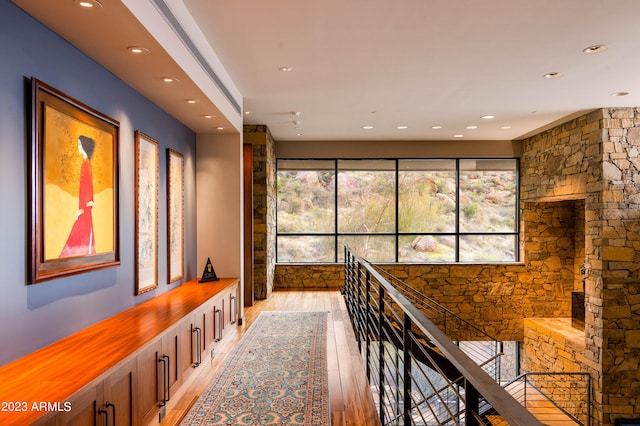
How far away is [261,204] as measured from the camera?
296 inches

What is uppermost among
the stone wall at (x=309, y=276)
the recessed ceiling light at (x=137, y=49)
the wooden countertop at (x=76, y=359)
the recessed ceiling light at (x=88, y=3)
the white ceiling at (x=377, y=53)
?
the white ceiling at (x=377, y=53)

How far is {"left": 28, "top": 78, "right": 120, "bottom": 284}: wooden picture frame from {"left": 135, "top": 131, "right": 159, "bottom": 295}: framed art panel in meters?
0.44

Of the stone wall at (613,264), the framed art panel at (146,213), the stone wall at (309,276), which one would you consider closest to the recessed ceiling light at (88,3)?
the framed art panel at (146,213)

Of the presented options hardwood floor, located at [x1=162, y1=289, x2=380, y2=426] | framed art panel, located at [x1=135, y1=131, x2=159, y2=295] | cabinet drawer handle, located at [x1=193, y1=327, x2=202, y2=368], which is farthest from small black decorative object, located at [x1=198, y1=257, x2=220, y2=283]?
cabinet drawer handle, located at [x1=193, y1=327, x2=202, y2=368]

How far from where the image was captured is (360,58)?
424 centimetres

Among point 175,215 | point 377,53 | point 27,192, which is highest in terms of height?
point 377,53

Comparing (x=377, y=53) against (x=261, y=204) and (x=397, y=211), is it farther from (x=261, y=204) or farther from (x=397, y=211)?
(x=397, y=211)

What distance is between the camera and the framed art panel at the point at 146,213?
3.91 m

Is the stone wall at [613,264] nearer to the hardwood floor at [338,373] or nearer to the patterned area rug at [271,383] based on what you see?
the hardwood floor at [338,373]

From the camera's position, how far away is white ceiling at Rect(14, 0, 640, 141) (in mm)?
3104

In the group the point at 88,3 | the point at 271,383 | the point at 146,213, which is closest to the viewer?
the point at 88,3

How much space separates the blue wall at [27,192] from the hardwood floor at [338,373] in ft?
2.96

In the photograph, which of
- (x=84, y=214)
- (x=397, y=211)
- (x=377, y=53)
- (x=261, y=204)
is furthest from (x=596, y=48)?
(x=397, y=211)

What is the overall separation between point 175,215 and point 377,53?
2.74 metres
